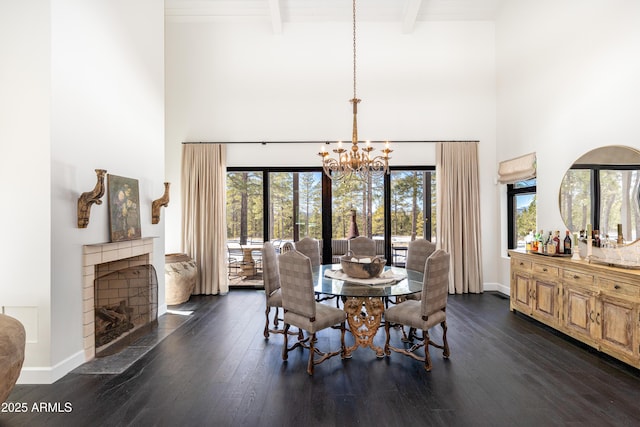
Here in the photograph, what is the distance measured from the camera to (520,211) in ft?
17.1

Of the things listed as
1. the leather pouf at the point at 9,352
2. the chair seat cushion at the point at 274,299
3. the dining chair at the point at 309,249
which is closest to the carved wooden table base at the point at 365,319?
the chair seat cushion at the point at 274,299

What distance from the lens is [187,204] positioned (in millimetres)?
5438

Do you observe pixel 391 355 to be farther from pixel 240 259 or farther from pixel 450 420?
pixel 240 259

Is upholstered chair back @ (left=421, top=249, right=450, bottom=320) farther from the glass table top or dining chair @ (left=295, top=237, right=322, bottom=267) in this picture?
dining chair @ (left=295, top=237, right=322, bottom=267)

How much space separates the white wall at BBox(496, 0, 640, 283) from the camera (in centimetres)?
321

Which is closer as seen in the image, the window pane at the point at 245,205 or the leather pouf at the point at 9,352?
the leather pouf at the point at 9,352

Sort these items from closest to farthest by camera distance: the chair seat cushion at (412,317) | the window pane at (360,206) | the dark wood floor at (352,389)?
the dark wood floor at (352,389), the chair seat cushion at (412,317), the window pane at (360,206)

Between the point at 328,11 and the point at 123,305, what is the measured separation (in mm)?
5635

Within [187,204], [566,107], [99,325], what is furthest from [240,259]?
[566,107]

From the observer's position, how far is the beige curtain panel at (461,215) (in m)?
5.40

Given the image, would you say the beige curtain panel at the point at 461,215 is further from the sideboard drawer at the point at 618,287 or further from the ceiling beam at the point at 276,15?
the ceiling beam at the point at 276,15

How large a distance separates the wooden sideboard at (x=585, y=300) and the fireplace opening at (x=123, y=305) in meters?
4.89

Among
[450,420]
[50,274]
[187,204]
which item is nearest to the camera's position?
[450,420]

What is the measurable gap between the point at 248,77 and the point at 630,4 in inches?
203
